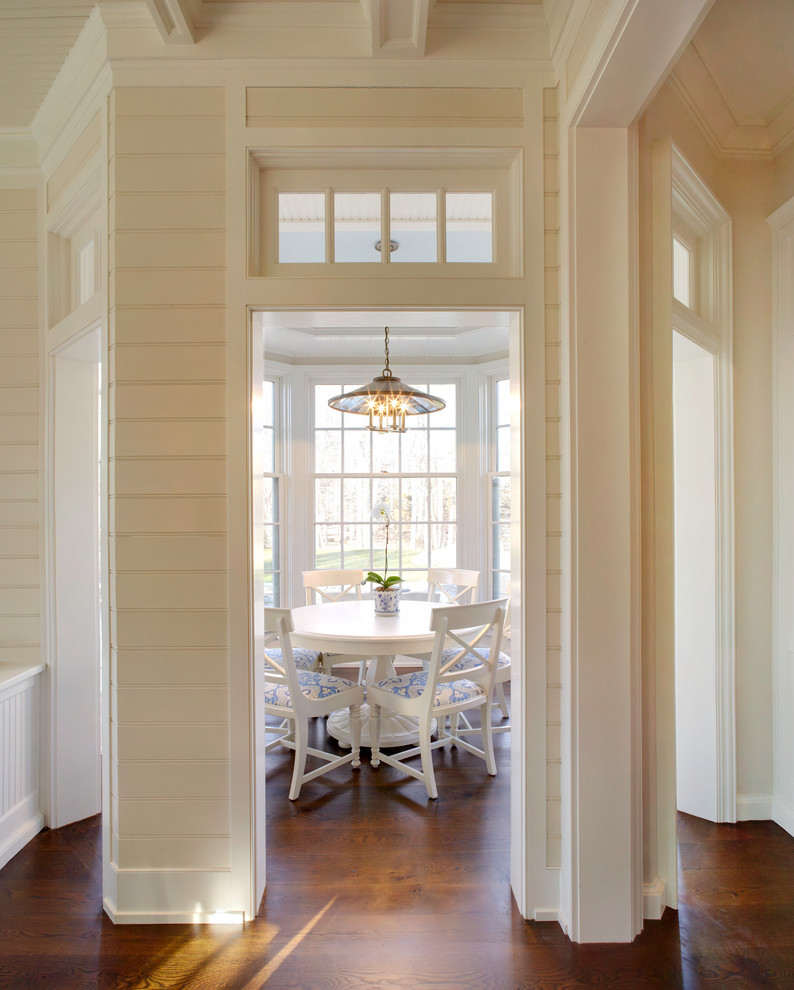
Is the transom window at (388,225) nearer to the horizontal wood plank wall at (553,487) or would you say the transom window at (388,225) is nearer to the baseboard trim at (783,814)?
the horizontal wood plank wall at (553,487)

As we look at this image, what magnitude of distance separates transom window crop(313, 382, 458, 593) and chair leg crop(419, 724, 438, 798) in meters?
1.96

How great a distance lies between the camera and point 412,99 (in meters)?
1.81

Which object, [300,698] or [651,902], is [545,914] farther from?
[300,698]

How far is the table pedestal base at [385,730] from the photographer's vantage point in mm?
2979

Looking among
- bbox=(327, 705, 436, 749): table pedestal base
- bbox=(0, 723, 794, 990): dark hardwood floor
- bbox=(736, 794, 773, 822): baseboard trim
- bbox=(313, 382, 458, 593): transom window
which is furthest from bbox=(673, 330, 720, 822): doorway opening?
bbox=(313, 382, 458, 593): transom window

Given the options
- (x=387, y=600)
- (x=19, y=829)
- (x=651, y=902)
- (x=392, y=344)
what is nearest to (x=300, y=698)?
(x=387, y=600)

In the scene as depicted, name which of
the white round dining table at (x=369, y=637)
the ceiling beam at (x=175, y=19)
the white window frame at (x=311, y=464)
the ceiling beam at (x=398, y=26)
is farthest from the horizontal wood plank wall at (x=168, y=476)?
the white window frame at (x=311, y=464)

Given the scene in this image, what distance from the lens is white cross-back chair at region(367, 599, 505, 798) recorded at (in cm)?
250

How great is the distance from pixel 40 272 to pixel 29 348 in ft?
1.11

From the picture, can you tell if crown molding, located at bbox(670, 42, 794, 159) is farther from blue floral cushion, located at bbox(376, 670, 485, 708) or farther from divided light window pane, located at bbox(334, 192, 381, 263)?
blue floral cushion, located at bbox(376, 670, 485, 708)

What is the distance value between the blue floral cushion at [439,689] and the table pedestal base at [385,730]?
0.33m

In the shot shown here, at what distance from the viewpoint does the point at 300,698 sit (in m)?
2.55

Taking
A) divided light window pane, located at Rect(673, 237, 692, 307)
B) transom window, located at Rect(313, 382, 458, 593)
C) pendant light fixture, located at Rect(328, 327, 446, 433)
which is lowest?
transom window, located at Rect(313, 382, 458, 593)

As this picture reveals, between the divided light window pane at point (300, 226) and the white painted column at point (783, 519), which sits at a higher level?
the divided light window pane at point (300, 226)
